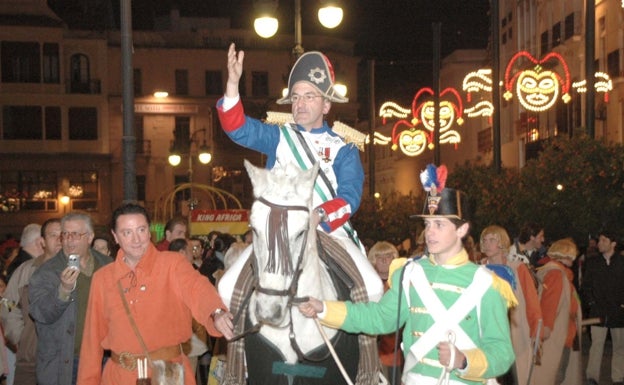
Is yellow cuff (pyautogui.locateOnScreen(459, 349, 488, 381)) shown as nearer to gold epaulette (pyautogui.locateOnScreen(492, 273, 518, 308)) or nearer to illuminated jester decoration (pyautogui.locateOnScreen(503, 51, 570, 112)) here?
gold epaulette (pyautogui.locateOnScreen(492, 273, 518, 308))

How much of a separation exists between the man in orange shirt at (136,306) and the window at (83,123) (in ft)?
185

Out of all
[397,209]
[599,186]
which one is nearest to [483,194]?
[599,186]

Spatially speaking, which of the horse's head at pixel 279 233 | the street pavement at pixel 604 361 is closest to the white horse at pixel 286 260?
the horse's head at pixel 279 233

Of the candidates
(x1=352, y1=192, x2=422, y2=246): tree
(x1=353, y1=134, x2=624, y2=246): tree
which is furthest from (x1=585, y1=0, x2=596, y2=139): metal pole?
(x1=352, y1=192, x2=422, y2=246): tree

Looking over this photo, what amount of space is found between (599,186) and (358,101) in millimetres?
51395

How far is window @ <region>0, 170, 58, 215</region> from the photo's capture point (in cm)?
5884

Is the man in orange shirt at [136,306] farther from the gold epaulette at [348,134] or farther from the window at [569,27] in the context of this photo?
the window at [569,27]

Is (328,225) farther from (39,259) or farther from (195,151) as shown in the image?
(195,151)

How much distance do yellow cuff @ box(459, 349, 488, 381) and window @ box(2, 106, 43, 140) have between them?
191 feet

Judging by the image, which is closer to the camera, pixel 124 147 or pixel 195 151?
pixel 124 147

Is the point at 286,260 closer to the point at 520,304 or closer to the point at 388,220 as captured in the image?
the point at 520,304

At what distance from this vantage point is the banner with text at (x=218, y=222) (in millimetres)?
23500

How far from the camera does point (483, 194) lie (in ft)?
73.7

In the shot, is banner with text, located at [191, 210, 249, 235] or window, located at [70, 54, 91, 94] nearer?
banner with text, located at [191, 210, 249, 235]
